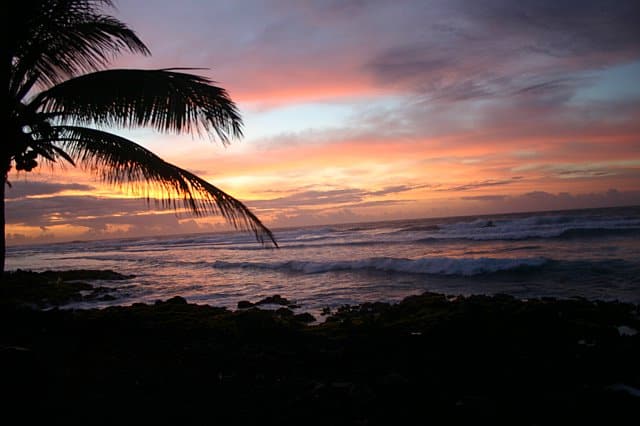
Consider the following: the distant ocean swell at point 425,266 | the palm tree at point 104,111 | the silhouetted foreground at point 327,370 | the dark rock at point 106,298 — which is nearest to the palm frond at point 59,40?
the palm tree at point 104,111

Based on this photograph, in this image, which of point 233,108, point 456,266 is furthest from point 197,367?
point 456,266

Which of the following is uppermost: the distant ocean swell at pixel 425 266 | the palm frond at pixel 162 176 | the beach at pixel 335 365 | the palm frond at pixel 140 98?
the palm frond at pixel 140 98

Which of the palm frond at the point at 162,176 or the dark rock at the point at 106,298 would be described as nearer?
the palm frond at the point at 162,176

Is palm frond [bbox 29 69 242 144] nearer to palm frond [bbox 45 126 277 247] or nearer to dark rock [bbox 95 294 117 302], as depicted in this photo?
palm frond [bbox 45 126 277 247]

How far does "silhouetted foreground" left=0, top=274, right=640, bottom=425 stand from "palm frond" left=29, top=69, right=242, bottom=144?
8.47 ft

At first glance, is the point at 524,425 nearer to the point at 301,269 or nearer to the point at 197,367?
the point at 197,367

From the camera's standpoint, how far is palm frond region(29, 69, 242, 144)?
4250mm

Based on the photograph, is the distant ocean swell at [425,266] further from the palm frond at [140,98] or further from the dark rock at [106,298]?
the palm frond at [140,98]

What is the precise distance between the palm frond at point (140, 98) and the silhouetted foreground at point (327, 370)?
2582 millimetres

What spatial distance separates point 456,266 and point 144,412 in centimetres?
1487

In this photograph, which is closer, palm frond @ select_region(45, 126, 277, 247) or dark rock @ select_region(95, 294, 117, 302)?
palm frond @ select_region(45, 126, 277, 247)

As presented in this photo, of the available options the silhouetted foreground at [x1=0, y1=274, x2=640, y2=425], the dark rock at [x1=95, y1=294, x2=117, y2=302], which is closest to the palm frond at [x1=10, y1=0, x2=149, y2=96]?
the silhouetted foreground at [x1=0, y1=274, x2=640, y2=425]

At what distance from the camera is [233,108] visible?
4691 millimetres

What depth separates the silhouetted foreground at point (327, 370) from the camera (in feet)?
9.96
